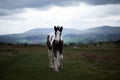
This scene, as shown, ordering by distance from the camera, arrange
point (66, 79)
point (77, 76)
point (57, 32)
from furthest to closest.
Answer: point (57, 32)
point (77, 76)
point (66, 79)


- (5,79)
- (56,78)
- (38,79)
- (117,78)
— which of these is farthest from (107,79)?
(5,79)

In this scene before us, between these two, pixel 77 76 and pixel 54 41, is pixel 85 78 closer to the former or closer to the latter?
pixel 77 76

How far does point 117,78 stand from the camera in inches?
667

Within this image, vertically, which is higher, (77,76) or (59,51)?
(59,51)

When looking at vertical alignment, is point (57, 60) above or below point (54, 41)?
below

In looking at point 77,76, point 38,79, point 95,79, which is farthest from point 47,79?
point 95,79

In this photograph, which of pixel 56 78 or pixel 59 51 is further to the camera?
pixel 59 51

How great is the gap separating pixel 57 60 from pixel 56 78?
342 cm

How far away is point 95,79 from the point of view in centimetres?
1675

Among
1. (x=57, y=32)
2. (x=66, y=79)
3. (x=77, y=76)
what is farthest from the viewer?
(x=57, y=32)

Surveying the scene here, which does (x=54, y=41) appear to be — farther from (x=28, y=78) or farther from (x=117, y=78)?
(x=117, y=78)

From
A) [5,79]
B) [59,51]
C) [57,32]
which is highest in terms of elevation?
[57,32]

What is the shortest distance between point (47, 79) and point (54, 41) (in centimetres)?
452

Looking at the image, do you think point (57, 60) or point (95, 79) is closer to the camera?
point (95, 79)
